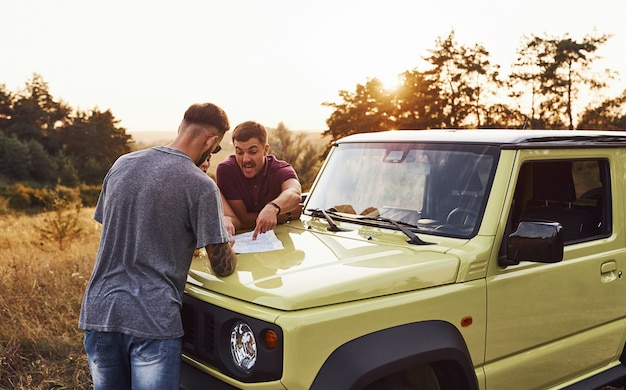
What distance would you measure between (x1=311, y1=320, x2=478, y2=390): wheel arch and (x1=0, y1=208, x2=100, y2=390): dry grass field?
2894 millimetres

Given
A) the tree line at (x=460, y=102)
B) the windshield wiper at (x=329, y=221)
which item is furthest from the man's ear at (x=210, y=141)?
the tree line at (x=460, y=102)

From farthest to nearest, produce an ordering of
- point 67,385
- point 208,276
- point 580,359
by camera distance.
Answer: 1. point 67,385
2. point 580,359
3. point 208,276

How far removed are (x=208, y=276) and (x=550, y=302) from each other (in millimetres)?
1943

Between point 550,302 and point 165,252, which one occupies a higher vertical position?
point 165,252

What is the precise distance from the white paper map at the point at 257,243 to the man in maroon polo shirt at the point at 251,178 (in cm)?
38

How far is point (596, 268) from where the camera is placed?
157 inches

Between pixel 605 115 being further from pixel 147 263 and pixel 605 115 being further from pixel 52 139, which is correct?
pixel 52 139

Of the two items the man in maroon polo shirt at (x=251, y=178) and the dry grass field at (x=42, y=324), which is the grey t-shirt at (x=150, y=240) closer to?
the man in maroon polo shirt at (x=251, y=178)

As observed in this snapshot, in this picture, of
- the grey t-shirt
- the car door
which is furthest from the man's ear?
the car door

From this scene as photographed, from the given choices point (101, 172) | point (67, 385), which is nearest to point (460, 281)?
point (67, 385)

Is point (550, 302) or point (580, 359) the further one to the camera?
point (580, 359)

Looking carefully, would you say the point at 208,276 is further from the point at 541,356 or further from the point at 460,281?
the point at 541,356

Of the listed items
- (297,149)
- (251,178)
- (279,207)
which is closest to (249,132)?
(251,178)

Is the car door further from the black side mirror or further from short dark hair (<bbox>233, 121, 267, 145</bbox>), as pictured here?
short dark hair (<bbox>233, 121, 267, 145</bbox>)
